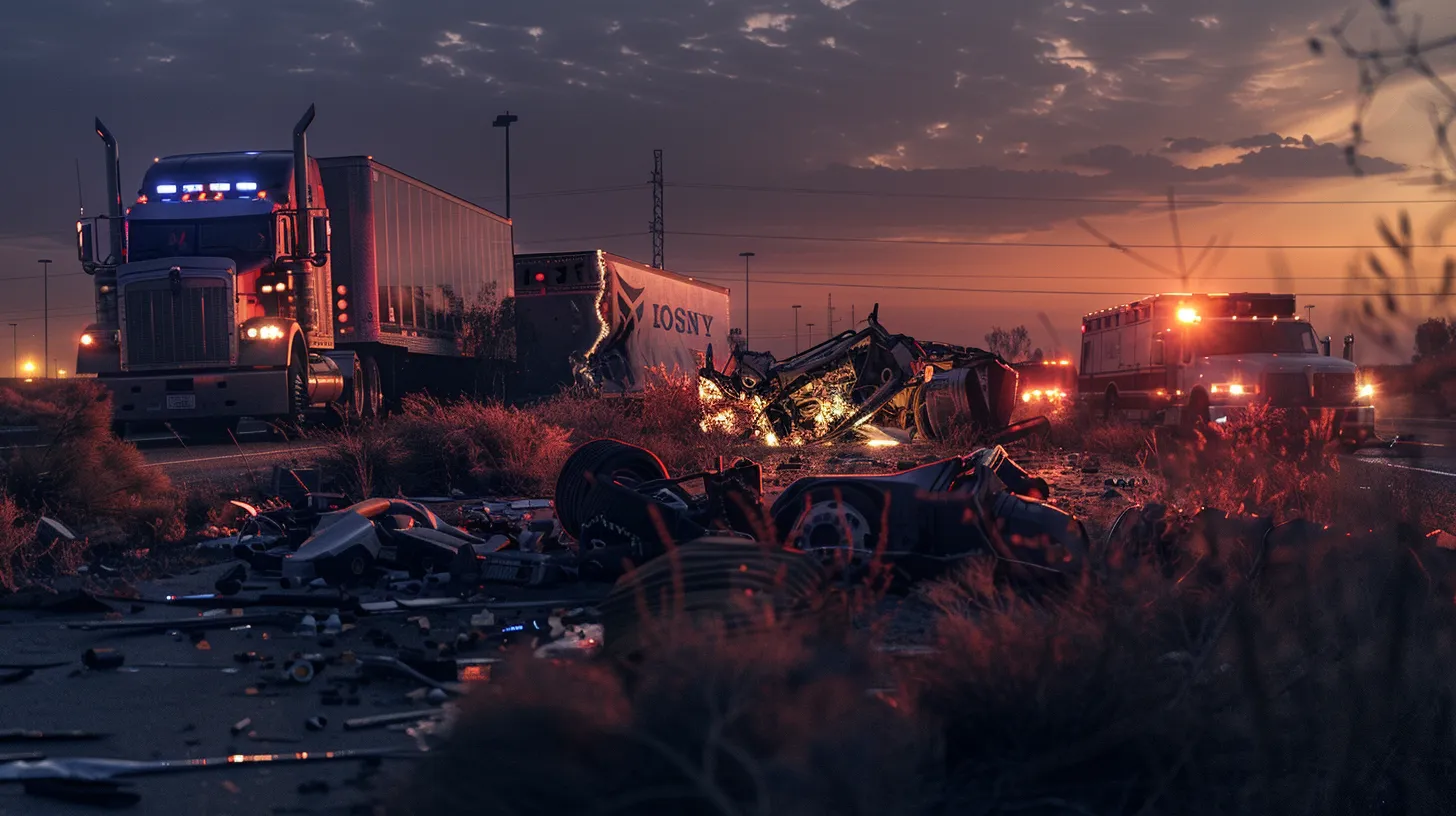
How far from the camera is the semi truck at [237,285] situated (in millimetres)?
17953

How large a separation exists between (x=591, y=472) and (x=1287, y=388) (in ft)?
46.2

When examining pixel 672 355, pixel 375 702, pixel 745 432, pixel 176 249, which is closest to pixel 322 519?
pixel 375 702

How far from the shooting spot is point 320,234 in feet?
58.9

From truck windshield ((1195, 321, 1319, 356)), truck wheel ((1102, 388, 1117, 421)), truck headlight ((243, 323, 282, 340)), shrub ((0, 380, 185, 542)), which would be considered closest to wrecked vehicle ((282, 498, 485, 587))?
shrub ((0, 380, 185, 542))

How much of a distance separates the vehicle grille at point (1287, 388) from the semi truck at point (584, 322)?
1176cm

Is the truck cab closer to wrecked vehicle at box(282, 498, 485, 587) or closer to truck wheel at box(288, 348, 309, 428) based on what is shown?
truck wheel at box(288, 348, 309, 428)

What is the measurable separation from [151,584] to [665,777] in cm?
549

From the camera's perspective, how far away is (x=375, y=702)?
427 centimetres

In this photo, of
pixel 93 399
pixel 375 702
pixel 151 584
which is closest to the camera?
pixel 375 702

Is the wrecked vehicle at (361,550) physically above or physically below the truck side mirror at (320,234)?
below

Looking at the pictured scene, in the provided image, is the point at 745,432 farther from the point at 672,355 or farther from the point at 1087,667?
the point at 1087,667

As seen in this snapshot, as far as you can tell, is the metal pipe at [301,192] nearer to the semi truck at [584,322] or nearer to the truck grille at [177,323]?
the truck grille at [177,323]

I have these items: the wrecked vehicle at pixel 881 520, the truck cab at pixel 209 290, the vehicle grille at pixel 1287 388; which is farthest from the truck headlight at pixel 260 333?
the vehicle grille at pixel 1287 388

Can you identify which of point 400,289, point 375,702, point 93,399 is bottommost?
point 375,702
